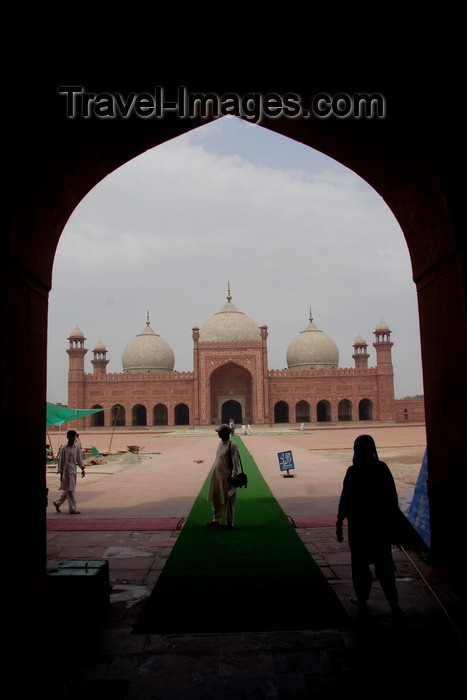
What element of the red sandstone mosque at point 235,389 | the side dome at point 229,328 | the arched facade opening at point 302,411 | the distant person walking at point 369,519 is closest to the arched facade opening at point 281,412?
the red sandstone mosque at point 235,389

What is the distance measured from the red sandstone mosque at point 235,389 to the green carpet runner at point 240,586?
102ft

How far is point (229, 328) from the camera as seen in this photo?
40.2 meters

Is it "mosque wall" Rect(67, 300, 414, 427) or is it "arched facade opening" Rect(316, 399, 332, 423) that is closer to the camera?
"mosque wall" Rect(67, 300, 414, 427)

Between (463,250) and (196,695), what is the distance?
2845mm

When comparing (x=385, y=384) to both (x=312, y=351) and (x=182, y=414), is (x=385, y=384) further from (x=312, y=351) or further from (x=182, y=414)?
(x=182, y=414)

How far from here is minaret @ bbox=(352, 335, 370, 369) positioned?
141 feet

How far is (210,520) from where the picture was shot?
6.03 m

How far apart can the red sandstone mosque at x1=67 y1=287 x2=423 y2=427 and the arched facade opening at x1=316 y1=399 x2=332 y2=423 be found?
77 millimetres

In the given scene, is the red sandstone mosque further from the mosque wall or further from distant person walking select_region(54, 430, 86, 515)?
distant person walking select_region(54, 430, 86, 515)

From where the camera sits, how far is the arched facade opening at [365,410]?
3972 centimetres

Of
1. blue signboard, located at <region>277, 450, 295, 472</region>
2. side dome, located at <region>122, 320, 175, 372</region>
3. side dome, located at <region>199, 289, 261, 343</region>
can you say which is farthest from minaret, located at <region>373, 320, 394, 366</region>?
blue signboard, located at <region>277, 450, 295, 472</region>

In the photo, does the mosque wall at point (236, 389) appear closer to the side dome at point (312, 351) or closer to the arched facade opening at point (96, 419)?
the arched facade opening at point (96, 419)

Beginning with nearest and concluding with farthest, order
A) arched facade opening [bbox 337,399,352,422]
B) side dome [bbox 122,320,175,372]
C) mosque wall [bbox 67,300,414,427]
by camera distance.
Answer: mosque wall [bbox 67,300,414,427] < arched facade opening [bbox 337,399,352,422] < side dome [bbox 122,320,175,372]

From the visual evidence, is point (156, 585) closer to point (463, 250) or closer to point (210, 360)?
point (463, 250)
